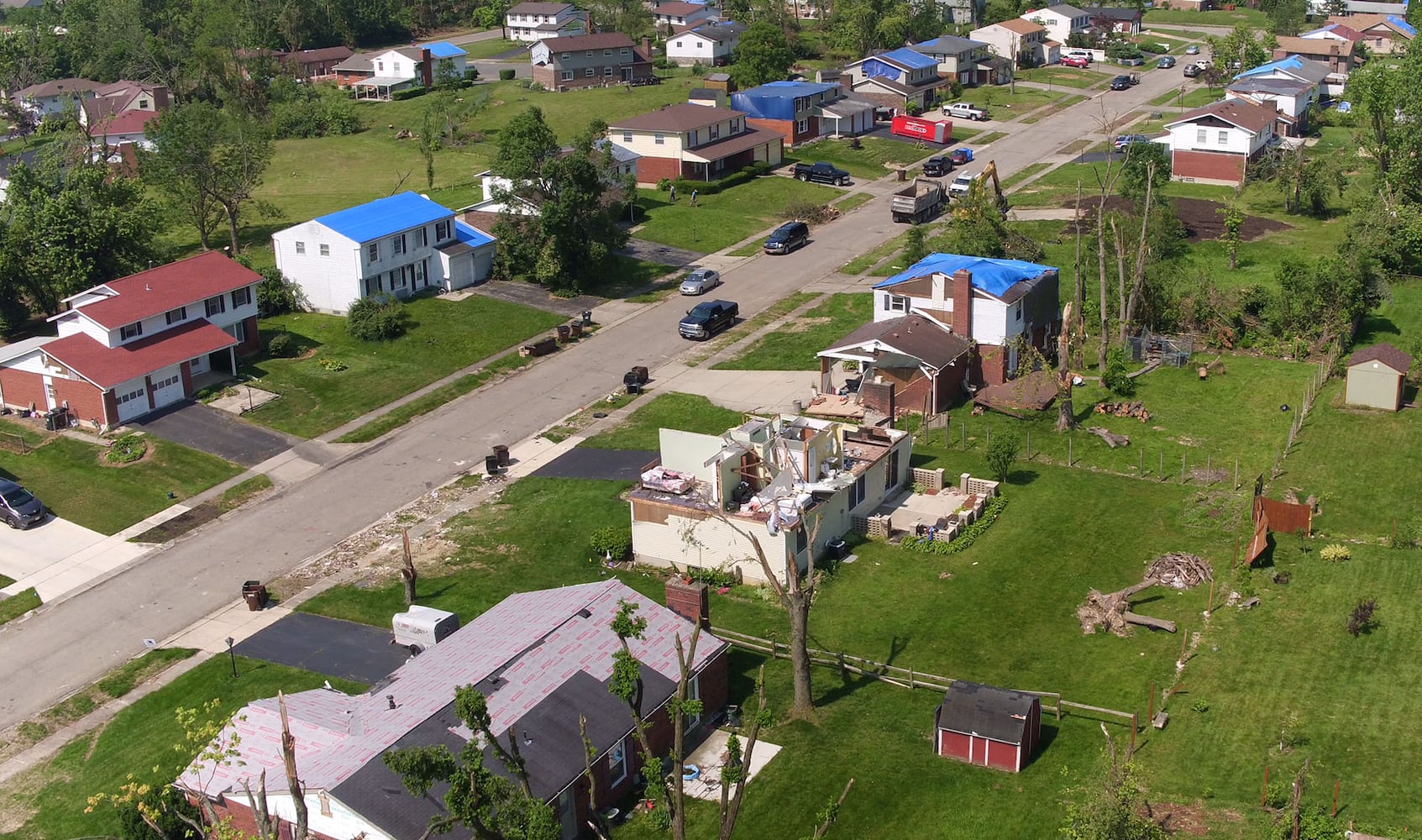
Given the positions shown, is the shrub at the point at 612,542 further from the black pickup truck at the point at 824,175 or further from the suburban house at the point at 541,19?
the suburban house at the point at 541,19

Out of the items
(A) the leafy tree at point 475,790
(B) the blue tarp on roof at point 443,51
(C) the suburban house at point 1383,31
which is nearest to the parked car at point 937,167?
(B) the blue tarp on roof at point 443,51

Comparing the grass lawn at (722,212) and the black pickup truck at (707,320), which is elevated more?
the grass lawn at (722,212)

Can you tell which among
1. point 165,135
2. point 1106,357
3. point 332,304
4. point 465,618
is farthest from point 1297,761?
point 165,135

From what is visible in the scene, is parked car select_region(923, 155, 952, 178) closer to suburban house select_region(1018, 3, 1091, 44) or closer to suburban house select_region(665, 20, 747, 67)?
suburban house select_region(665, 20, 747, 67)

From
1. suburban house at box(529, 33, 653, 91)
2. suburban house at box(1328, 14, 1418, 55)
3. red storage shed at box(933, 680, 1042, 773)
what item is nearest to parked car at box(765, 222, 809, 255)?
red storage shed at box(933, 680, 1042, 773)

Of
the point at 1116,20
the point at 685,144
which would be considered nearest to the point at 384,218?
the point at 685,144

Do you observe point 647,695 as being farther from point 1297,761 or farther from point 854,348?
point 854,348
